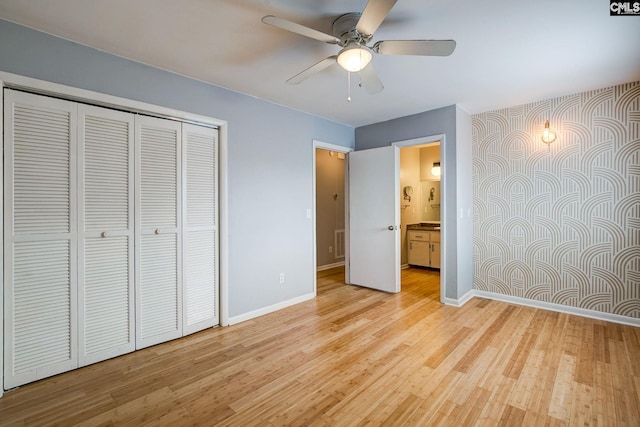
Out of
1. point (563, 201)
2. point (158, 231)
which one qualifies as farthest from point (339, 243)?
point (158, 231)

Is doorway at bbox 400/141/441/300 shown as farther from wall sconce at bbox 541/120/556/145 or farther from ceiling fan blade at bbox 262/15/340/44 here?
ceiling fan blade at bbox 262/15/340/44

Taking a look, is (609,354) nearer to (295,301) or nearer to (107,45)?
(295,301)

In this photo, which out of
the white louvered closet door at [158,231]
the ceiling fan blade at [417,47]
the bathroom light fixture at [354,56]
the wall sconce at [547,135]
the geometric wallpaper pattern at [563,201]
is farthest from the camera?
the wall sconce at [547,135]

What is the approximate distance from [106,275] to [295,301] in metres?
2.04

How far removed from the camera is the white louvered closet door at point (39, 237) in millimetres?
1917

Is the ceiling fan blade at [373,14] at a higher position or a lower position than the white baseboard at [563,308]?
higher

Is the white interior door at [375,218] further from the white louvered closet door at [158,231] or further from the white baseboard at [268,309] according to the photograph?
the white louvered closet door at [158,231]

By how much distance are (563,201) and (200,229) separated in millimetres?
4062

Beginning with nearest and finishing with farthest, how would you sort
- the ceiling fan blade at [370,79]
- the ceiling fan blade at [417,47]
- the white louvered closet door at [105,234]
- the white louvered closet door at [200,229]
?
the ceiling fan blade at [417,47] → the ceiling fan blade at [370,79] → the white louvered closet door at [105,234] → the white louvered closet door at [200,229]

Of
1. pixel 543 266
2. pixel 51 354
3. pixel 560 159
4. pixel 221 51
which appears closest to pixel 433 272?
pixel 543 266

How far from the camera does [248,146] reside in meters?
3.17

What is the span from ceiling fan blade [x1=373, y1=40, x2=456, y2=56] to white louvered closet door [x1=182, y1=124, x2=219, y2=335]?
185 cm

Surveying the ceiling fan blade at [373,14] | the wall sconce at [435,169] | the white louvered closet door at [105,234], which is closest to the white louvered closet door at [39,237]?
the white louvered closet door at [105,234]

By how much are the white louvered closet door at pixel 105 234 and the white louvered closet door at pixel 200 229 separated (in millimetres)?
458
